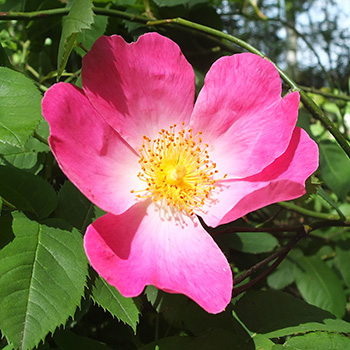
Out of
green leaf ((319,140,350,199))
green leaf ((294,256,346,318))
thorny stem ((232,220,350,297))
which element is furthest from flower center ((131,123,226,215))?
green leaf ((294,256,346,318))

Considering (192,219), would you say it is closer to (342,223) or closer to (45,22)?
(342,223)

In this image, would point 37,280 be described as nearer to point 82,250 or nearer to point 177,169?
point 82,250

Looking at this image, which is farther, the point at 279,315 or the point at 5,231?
the point at 279,315

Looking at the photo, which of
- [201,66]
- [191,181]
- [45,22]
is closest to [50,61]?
[45,22]

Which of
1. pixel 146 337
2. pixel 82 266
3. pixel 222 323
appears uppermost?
pixel 82 266

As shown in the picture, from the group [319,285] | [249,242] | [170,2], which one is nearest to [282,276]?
[319,285]

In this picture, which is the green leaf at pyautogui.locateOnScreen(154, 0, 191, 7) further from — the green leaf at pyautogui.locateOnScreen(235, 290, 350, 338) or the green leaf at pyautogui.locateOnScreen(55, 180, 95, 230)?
the green leaf at pyautogui.locateOnScreen(235, 290, 350, 338)

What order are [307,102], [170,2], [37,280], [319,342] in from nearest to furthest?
1. [37,280]
2. [319,342]
3. [307,102]
4. [170,2]
